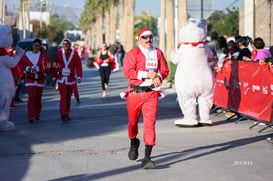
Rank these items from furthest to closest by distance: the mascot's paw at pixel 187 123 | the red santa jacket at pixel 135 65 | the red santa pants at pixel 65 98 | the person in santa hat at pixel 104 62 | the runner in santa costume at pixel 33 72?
the person in santa hat at pixel 104 62
the red santa pants at pixel 65 98
the runner in santa costume at pixel 33 72
the mascot's paw at pixel 187 123
the red santa jacket at pixel 135 65

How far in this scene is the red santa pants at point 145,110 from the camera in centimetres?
840

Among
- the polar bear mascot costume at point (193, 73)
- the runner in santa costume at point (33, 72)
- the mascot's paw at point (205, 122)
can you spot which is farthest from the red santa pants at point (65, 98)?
the mascot's paw at point (205, 122)

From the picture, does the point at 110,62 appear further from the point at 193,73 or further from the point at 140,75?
the point at 140,75

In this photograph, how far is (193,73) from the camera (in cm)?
1250

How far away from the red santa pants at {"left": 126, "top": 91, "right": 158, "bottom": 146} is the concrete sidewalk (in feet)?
1.47

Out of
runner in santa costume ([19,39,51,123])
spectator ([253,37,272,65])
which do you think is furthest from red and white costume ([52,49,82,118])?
spectator ([253,37,272,65])

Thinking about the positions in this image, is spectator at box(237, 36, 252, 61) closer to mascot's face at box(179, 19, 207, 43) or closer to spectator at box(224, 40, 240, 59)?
spectator at box(224, 40, 240, 59)

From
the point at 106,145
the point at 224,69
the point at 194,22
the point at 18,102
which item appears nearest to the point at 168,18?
the point at 18,102

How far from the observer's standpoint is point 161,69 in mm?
8758

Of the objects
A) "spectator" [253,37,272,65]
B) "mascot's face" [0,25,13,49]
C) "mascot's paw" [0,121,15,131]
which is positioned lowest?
"mascot's paw" [0,121,15,131]

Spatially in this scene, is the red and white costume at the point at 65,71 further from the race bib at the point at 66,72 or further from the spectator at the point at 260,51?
the spectator at the point at 260,51

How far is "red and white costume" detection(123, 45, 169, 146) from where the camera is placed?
8.49 metres

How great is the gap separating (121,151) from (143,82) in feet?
5.12

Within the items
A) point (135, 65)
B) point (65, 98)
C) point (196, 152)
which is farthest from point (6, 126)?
point (135, 65)
